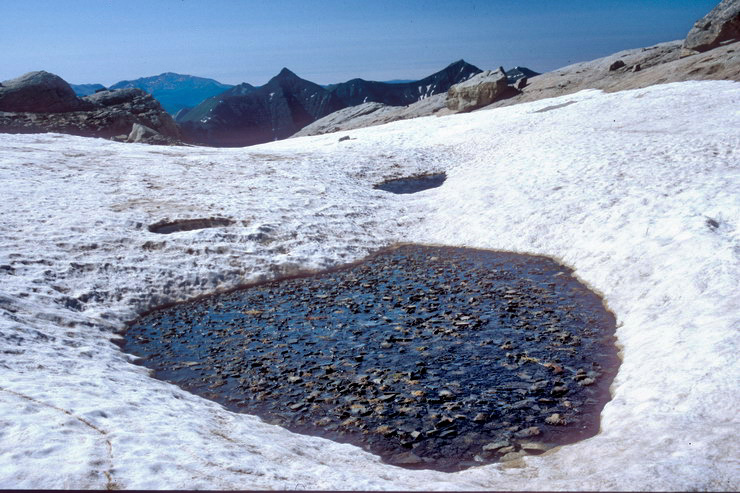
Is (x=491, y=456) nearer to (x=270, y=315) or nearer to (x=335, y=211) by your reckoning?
(x=270, y=315)

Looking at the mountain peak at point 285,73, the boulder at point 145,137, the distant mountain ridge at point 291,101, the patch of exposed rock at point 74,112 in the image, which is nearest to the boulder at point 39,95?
the patch of exposed rock at point 74,112

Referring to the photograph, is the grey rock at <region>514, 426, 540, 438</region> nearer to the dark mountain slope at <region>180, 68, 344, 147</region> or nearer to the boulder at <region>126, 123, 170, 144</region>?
the boulder at <region>126, 123, 170, 144</region>

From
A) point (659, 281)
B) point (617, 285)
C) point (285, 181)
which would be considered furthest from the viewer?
point (285, 181)

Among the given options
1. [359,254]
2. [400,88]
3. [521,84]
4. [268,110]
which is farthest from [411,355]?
[400,88]

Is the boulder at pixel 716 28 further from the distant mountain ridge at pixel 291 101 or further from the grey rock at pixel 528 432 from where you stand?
the distant mountain ridge at pixel 291 101

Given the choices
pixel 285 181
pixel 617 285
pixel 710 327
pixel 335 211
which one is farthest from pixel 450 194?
pixel 710 327

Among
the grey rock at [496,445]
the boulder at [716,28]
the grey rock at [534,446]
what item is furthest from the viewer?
the boulder at [716,28]
